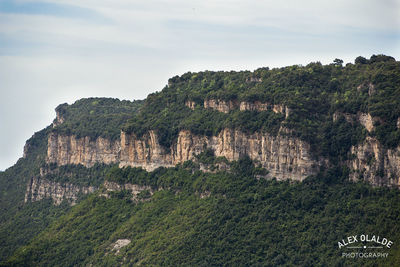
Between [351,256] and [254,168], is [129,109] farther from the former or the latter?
[351,256]

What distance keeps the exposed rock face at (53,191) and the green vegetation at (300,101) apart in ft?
97.4

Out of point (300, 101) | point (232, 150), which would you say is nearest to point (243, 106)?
point (232, 150)

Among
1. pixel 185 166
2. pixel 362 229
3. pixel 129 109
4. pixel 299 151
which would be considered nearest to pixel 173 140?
pixel 185 166

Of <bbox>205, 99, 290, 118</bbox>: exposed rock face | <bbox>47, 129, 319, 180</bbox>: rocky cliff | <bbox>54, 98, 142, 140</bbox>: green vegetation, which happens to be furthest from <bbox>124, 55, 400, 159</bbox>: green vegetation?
<bbox>54, 98, 142, 140</bbox>: green vegetation

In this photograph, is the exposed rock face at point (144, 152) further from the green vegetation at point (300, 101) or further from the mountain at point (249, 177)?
the green vegetation at point (300, 101)

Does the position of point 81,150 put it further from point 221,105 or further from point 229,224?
point 229,224

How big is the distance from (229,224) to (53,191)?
62199 millimetres

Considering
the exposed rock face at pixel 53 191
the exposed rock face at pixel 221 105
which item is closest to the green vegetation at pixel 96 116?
the exposed rock face at pixel 53 191

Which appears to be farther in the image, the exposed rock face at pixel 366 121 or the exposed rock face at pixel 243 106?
the exposed rock face at pixel 243 106

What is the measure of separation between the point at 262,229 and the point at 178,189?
18.0 m

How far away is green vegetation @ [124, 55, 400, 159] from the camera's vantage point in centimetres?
11444

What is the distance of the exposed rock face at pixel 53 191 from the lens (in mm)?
168375

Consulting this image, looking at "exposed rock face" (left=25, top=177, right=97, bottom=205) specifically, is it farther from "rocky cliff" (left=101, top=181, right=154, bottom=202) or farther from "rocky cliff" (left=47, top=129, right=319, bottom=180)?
"rocky cliff" (left=47, top=129, right=319, bottom=180)

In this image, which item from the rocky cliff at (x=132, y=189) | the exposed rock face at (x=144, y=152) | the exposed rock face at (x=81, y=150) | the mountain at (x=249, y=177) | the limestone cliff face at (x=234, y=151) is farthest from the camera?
the exposed rock face at (x=81, y=150)
